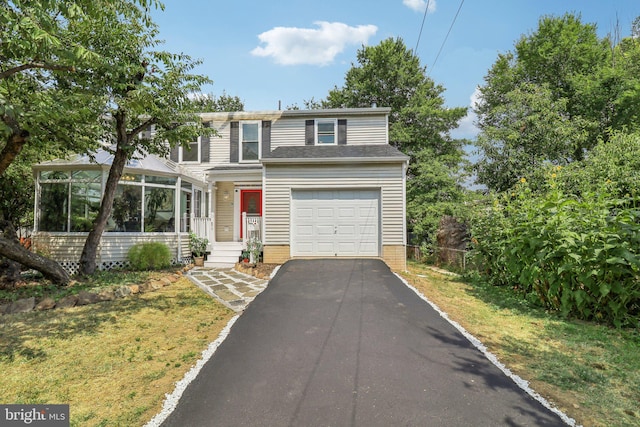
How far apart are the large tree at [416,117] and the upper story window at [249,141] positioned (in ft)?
28.0

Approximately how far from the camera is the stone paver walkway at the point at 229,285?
6582mm

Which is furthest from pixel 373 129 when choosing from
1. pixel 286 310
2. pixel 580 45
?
pixel 580 45

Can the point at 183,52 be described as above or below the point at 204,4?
below

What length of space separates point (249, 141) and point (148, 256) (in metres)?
6.33

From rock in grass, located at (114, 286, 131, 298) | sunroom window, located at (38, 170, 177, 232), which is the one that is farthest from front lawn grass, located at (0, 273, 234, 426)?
sunroom window, located at (38, 170, 177, 232)

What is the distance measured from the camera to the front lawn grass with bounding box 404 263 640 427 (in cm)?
286

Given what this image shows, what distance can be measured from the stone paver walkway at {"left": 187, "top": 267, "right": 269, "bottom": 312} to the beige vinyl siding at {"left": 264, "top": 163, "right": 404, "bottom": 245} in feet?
5.47

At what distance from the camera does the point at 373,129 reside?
42.1ft

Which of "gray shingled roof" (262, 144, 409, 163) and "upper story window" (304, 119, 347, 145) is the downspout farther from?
"upper story window" (304, 119, 347, 145)

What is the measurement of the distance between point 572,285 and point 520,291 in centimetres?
187

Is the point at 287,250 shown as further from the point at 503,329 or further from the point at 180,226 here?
the point at 503,329

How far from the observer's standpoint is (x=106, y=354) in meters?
4.04

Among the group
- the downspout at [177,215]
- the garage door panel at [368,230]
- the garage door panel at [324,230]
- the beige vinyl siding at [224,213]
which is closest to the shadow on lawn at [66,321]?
the downspout at [177,215]

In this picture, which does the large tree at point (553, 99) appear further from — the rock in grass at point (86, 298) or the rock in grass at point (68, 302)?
the rock in grass at point (68, 302)
